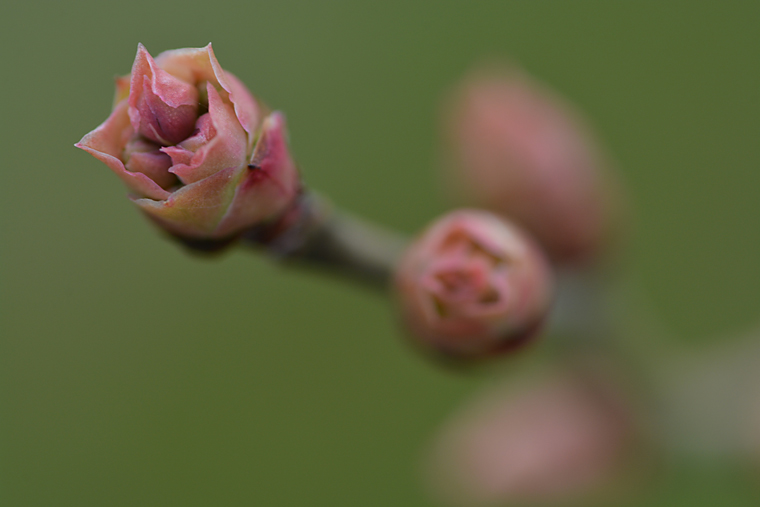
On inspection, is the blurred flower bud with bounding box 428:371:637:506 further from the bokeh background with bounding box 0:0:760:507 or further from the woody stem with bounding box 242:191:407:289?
the bokeh background with bounding box 0:0:760:507

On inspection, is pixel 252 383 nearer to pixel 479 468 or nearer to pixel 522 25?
pixel 479 468

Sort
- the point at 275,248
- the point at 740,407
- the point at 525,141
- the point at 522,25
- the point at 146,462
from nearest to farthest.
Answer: the point at 275,248 → the point at 525,141 → the point at 740,407 → the point at 146,462 → the point at 522,25

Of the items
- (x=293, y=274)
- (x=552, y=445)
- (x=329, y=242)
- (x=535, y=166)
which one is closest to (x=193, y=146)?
(x=329, y=242)

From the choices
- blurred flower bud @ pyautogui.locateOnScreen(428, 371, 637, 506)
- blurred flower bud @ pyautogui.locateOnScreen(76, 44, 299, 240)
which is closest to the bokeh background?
blurred flower bud @ pyautogui.locateOnScreen(428, 371, 637, 506)

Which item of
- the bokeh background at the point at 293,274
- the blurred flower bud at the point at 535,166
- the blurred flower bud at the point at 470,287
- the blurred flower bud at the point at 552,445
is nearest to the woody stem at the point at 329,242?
the blurred flower bud at the point at 470,287

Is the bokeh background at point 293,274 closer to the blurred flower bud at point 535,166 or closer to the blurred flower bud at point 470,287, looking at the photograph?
the blurred flower bud at point 535,166

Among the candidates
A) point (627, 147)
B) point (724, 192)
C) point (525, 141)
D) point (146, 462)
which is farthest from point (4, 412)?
point (724, 192)
